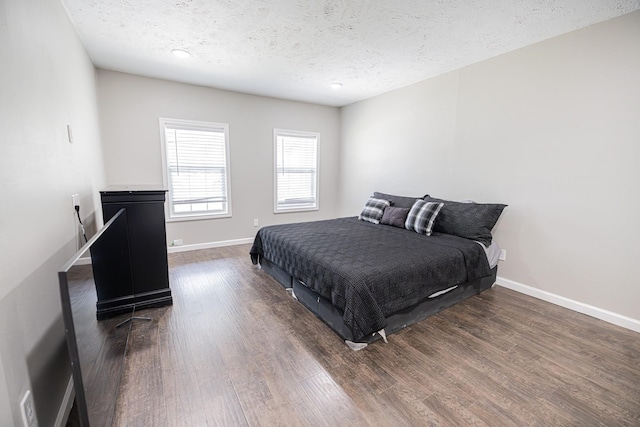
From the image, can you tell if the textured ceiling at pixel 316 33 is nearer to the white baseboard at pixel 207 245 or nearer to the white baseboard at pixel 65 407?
the white baseboard at pixel 207 245

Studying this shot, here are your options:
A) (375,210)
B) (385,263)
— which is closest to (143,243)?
(385,263)

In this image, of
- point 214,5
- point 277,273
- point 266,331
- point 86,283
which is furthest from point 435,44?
point 86,283

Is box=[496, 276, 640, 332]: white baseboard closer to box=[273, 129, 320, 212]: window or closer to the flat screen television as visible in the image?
box=[273, 129, 320, 212]: window

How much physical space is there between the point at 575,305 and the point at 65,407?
4089 mm

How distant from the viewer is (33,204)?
1.33 metres

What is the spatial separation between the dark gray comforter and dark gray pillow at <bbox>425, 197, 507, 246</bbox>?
4.8 inches

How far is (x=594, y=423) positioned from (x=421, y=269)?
49.1 inches

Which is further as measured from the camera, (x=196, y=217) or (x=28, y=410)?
(x=196, y=217)

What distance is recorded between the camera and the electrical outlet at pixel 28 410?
1.05 metres

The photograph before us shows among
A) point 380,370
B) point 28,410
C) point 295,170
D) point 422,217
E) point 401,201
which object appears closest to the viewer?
point 28,410

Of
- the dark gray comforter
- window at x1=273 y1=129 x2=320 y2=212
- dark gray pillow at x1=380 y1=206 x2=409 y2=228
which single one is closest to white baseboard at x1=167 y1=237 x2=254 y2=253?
window at x1=273 y1=129 x2=320 y2=212

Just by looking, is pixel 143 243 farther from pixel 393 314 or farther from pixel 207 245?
pixel 393 314

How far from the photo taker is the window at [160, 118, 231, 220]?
13.5 ft

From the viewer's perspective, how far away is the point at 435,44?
279 centimetres
